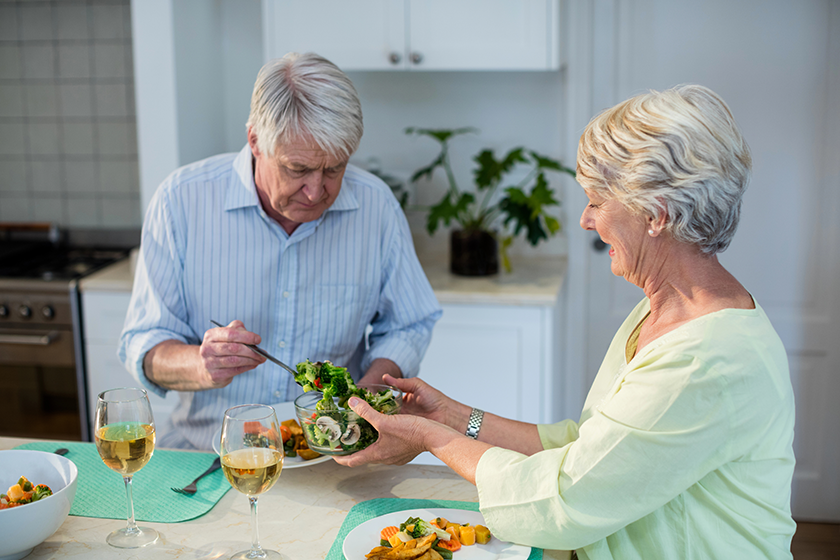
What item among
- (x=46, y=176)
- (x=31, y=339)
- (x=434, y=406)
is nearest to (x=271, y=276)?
(x=434, y=406)

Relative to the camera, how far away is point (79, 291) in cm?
265

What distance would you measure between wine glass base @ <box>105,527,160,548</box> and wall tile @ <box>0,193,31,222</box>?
2.61 m

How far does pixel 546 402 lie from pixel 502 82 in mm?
1288

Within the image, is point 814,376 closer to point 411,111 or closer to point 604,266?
point 604,266

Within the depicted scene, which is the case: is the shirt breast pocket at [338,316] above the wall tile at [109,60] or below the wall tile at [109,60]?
below

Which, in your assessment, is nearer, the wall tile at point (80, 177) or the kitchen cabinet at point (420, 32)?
the kitchen cabinet at point (420, 32)

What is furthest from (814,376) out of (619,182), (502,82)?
(619,182)

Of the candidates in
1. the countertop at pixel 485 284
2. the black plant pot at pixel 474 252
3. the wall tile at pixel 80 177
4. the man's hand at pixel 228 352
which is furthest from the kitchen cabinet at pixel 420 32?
the man's hand at pixel 228 352

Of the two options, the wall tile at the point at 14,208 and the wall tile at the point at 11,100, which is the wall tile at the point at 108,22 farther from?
the wall tile at the point at 14,208

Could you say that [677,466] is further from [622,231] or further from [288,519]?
[288,519]

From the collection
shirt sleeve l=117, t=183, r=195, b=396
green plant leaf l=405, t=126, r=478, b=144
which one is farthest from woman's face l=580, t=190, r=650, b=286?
green plant leaf l=405, t=126, r=478, b=144

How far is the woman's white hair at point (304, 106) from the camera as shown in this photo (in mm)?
1435

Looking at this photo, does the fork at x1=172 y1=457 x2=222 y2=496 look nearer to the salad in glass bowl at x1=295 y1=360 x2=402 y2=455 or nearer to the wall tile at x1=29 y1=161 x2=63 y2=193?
the salad in glass bowl at x1=295 y1=360 x2=402 y2=455

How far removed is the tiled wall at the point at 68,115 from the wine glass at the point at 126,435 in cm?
237
